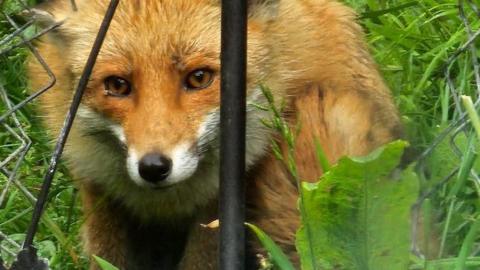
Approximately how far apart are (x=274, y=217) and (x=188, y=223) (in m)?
0.89

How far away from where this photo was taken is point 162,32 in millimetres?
3682

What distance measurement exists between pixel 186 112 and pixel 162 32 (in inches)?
11.7

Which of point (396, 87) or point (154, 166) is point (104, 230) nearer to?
point (154, 166)

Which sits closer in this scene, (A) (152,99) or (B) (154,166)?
(B) (154,166)

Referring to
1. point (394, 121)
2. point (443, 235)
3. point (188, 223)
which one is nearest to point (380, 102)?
point (394, 121)

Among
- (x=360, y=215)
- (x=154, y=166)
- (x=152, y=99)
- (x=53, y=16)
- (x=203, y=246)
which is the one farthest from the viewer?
(x=53, y=16)

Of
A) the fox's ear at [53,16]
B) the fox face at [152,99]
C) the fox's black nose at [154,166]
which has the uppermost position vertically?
the fox's ear at [53,16]

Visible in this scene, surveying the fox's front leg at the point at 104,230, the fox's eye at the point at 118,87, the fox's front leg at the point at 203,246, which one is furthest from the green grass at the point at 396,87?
the fox's eye at the point at 118,87

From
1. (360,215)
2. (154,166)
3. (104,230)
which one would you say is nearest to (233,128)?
(360,215)

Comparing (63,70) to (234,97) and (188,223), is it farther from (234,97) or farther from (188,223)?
(234,97)

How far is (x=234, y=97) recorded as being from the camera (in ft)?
9.32

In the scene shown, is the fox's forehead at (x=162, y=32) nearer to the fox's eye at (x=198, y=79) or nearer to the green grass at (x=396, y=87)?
the fox's eye at (x=198, y=79)

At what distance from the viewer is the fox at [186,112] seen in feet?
10.8

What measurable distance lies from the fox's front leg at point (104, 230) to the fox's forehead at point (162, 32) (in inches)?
22.7
